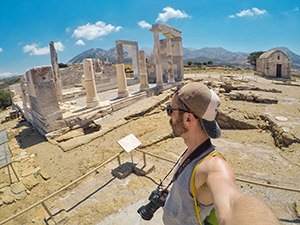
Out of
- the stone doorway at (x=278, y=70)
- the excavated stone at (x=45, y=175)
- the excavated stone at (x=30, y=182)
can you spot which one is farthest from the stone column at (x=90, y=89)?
the stone doorway at (x=278, y=70)

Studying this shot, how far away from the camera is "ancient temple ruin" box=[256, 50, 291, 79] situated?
24.0m

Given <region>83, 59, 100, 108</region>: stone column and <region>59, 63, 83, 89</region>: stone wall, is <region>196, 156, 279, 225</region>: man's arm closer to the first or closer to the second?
<region>83, 59, 100, 108</region>: stone column

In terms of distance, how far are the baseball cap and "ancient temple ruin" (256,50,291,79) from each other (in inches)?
1110

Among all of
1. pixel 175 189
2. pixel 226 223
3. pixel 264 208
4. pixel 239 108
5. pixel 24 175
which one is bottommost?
pixel 24 175

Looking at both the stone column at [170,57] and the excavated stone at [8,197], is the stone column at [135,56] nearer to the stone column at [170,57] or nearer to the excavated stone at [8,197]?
the stone column at [170,57]

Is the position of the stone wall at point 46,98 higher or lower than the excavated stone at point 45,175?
higher

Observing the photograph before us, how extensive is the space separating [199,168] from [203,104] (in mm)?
453

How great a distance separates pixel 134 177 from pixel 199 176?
4.29 metres

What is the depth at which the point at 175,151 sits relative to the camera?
6.90 m

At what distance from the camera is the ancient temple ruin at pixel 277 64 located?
2405cm

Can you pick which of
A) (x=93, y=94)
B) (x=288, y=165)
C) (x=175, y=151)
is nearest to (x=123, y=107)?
(x=93, y=94)

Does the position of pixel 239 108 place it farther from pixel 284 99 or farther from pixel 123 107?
pixel 123 107

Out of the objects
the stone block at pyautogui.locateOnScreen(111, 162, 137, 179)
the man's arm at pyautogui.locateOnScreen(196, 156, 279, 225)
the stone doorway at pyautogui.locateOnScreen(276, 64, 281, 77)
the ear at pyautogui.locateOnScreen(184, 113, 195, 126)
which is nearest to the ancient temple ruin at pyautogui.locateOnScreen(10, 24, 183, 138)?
the stone block at pyautogui.locateOnScreen(111, 162, 137, 179)

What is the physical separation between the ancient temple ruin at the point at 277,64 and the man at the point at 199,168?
28.2m
